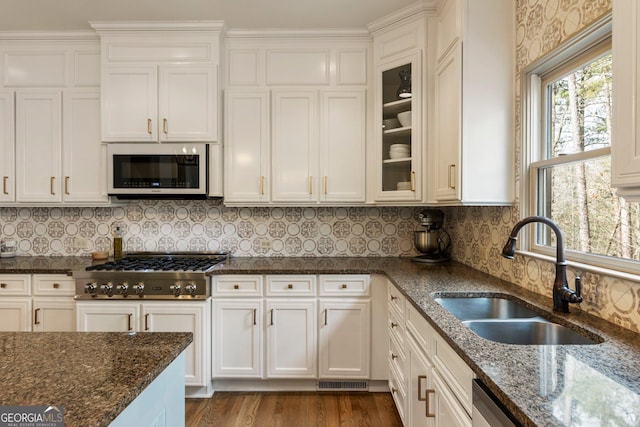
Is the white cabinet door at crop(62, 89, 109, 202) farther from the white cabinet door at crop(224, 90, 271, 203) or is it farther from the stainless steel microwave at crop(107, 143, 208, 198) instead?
the white cabinet door at crop(224, 90, 271, 203)

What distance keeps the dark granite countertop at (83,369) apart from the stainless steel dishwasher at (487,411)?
2.79ft

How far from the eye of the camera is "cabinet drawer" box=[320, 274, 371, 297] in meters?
2.53

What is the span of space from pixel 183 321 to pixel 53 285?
1.01m

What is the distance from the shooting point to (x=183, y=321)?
2455 millimetres

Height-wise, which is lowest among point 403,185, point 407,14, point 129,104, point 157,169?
point 403,185

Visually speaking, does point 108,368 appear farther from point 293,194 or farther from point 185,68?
point 185,68

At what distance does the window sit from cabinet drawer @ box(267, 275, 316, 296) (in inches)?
55.1

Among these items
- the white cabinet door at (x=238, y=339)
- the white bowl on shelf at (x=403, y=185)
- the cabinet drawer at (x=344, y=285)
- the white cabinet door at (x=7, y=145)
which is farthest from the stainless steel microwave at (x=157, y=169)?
the white bowl on shelf at (x=403, y=185)

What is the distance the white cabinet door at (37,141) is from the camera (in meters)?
2.81

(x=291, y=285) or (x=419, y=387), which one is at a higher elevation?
(x=291, y=285)

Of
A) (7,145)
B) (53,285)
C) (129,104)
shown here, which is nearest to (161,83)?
(129,104)

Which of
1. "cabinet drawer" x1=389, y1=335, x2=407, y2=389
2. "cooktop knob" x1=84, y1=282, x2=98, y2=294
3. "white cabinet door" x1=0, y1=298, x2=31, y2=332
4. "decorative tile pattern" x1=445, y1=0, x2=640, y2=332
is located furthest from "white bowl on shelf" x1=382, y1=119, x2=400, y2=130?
"white cabinet door" x1=0, y1=298, x2=31, y2=332

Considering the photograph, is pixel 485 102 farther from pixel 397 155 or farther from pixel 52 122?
pixel 52 122

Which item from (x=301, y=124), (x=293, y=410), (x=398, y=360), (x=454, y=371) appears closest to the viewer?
(x=454, y=371)
